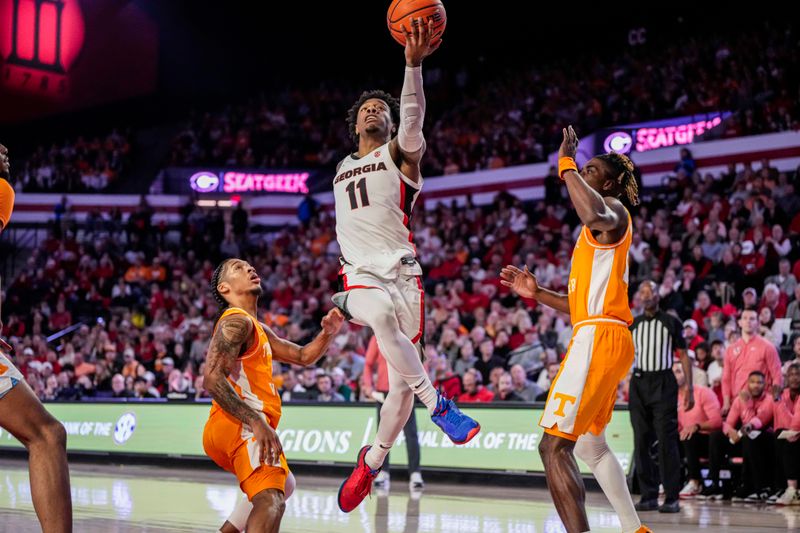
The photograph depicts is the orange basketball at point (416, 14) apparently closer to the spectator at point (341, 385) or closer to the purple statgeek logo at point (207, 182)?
the spectator at point (341, 385)

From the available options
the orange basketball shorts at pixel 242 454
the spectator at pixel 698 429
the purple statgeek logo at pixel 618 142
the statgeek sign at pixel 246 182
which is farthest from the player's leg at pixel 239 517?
the statgeek sign at pixel 246 182

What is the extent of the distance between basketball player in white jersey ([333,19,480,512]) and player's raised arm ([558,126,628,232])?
0.83 m

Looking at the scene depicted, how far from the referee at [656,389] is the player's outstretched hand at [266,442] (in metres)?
5.21

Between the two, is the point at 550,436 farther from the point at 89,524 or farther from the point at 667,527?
the point at 89,524

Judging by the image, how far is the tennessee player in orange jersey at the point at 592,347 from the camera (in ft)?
18.0

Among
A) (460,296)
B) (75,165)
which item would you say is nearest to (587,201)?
(460,296)

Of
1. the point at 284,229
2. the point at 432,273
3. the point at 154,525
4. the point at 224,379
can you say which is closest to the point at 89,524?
the point at 154,525

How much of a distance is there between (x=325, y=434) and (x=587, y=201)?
8296 mm

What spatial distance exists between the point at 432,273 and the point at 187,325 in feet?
16.1

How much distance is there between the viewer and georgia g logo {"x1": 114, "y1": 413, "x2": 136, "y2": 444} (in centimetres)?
1506

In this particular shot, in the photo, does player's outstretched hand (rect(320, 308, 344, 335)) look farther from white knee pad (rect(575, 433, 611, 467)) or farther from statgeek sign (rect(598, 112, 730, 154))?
statgeek sign (rect(598, 112, 730, 154))

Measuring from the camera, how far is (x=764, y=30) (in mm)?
22578

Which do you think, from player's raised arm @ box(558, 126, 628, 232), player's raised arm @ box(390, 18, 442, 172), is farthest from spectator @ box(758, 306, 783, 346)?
player's raised arm @ box(390, 18, 442, 172)

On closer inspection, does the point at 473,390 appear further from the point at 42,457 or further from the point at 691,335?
the point at 42,457
